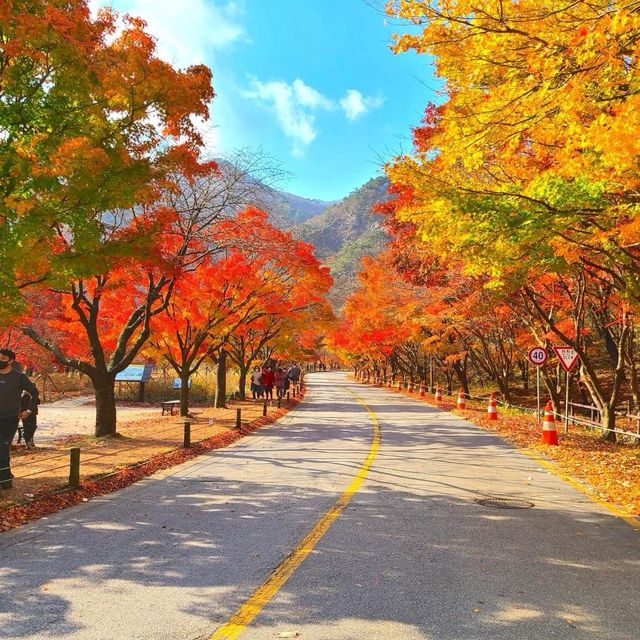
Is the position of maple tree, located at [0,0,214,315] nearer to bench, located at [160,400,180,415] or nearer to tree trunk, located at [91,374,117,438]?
tree trunk, located at [91,374,117,438]

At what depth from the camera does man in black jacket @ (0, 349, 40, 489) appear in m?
8.24

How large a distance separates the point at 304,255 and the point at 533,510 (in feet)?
49.9

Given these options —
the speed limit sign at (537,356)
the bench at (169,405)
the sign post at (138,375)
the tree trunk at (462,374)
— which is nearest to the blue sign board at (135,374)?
the sign post at (138,375)

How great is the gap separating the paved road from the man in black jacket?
4.83ft

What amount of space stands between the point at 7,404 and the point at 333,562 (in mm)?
5568

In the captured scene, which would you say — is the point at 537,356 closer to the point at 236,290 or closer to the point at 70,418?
the point at 236,290

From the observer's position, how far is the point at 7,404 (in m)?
8.26

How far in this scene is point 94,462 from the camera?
38.1ft

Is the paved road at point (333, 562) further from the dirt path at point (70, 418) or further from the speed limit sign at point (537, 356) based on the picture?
the dirt path at point (70, 418)

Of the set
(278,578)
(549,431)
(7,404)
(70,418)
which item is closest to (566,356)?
(549,431)

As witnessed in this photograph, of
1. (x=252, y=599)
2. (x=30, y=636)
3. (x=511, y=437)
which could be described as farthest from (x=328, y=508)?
(x=511, y=437)

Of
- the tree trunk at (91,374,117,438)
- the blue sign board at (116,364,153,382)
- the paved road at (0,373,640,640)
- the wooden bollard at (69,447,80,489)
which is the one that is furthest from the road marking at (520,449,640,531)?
the blue sign board at (116,364,153,382)

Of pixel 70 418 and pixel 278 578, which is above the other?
pixel 278 578

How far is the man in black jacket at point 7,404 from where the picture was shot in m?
8.24
